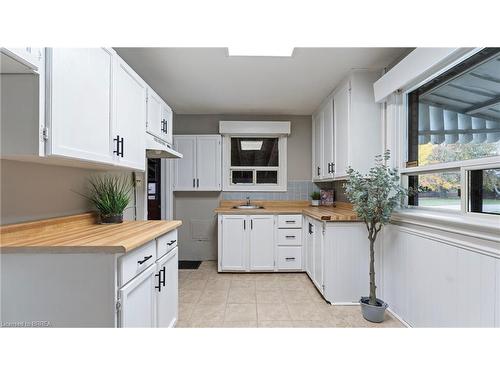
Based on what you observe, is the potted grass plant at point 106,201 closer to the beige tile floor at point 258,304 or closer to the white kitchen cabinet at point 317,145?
the beige tile floor at point 258,304

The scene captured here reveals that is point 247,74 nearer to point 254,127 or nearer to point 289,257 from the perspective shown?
point 254,127

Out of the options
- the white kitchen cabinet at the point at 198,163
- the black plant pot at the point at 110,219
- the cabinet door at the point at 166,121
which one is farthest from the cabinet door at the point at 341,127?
the black plant pot at the point at 110,219

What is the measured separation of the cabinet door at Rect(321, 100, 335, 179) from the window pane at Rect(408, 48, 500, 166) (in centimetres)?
102

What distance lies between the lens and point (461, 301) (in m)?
1.53

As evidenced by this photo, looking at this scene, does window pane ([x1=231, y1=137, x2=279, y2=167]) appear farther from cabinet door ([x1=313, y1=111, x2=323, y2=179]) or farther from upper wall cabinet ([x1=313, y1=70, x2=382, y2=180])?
upper wall cabinet ([x1=313, y1=70, x2=382, y2=180])

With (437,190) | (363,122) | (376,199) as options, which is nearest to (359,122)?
(363,122)

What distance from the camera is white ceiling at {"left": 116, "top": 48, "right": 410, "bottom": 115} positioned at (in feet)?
7.51

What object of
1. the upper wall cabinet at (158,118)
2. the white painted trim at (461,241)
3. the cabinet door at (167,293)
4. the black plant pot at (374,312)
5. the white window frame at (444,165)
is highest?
the upper wall cabinet at (158,118)

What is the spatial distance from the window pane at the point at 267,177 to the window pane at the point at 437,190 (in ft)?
7.31

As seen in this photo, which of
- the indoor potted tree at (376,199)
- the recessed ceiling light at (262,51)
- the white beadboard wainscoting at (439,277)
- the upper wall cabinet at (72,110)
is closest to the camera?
the recessed ceiling light at (262,51)

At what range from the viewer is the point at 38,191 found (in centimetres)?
150

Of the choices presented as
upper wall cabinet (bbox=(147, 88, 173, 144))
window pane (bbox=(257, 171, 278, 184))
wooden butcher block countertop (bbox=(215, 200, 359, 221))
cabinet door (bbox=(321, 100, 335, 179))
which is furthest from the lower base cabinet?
window pane (bbox=(257, 171, 278, 184))

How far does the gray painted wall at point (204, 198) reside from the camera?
13.6 ft
